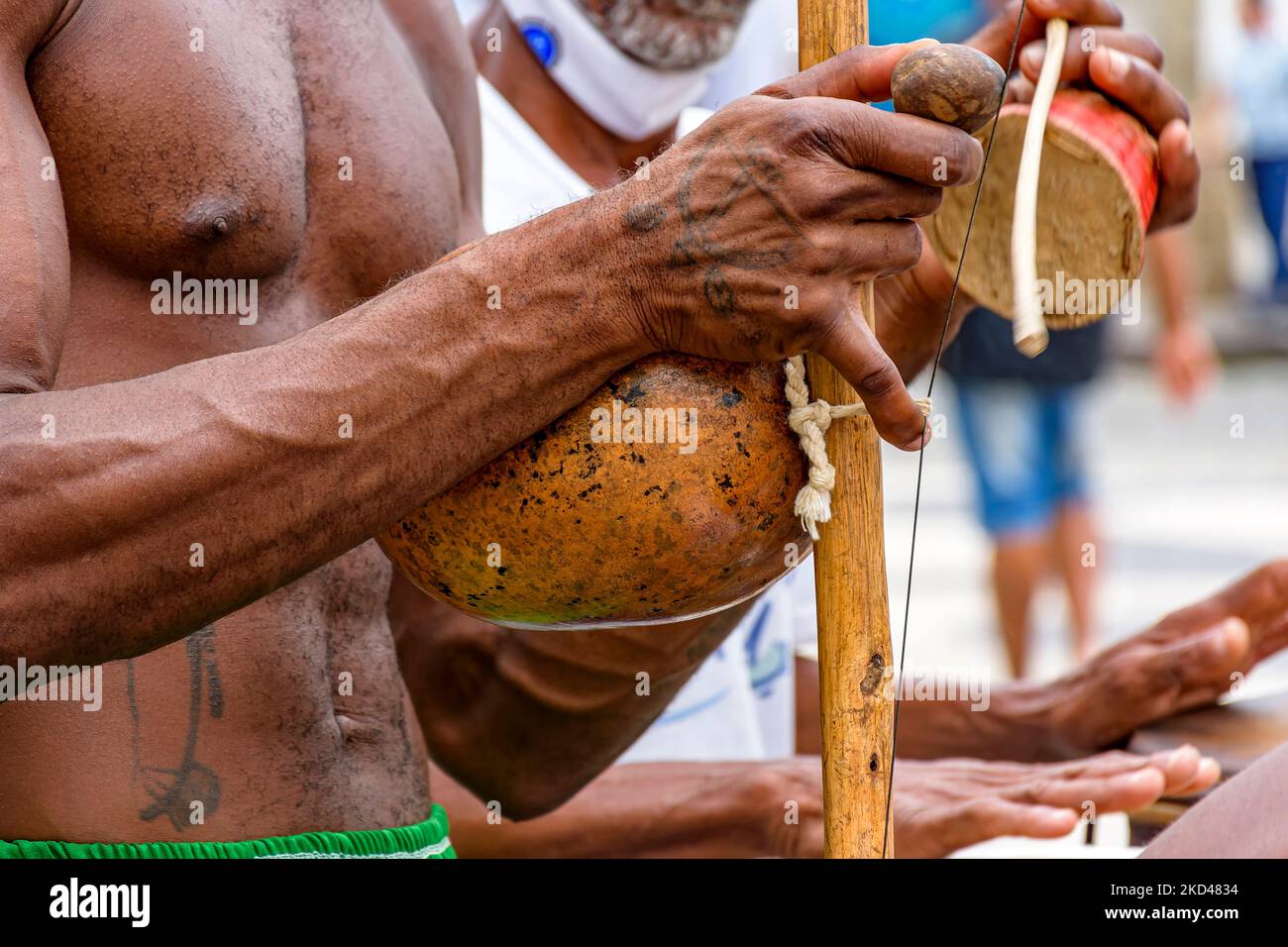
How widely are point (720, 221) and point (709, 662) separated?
1518 millimetres

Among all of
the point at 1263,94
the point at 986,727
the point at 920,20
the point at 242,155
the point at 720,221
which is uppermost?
the point at 1263,94

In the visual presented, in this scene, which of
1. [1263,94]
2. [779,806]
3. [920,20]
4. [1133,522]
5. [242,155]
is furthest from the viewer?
[1263,94]

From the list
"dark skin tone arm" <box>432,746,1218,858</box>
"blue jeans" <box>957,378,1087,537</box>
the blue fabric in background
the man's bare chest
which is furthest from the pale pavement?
the man's bare chest

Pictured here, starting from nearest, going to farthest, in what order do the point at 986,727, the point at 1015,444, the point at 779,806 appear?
1. the point at 779,806
2. the point at 986,727
3. the point at 1015,444

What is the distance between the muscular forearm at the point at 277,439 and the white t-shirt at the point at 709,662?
1395 mm

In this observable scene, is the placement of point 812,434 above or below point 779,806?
above

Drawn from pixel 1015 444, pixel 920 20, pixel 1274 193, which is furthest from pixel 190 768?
pixel 1274 193

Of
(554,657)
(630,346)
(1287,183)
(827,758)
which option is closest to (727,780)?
(554,657)

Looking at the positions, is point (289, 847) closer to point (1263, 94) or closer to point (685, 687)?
point (685, 687)

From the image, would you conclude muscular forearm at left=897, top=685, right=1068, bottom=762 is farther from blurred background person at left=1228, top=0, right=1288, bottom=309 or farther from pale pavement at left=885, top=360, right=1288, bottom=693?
blurred background person at left=1228, top=0, right=1288, bottom=309

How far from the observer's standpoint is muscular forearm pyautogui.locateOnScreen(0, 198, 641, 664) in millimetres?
1126

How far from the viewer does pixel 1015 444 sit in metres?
4.73

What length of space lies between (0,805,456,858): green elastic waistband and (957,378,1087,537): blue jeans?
3.37 meters
